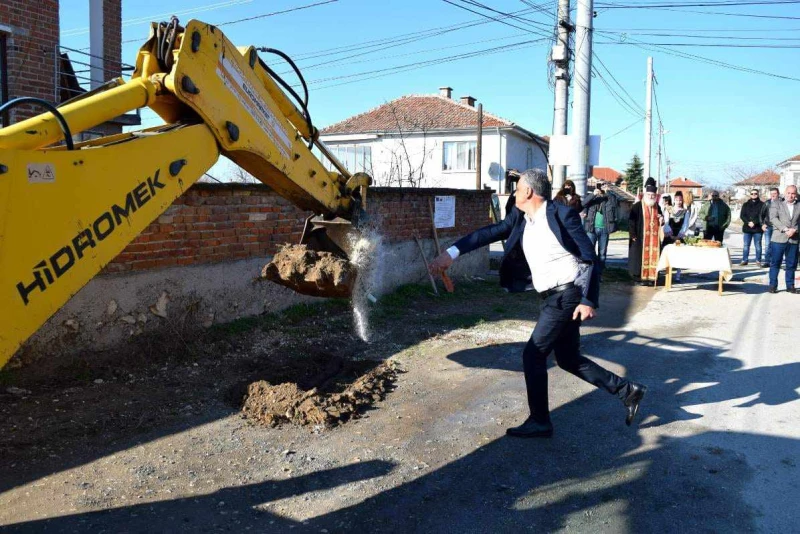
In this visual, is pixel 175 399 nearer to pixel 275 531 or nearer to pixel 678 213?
pixel 275 531

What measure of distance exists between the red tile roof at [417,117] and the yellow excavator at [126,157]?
35.1 meters

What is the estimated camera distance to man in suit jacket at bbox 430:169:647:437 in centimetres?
500

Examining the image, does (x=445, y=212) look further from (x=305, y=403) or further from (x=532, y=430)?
(x=532, y=430)

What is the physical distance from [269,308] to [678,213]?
9.85m

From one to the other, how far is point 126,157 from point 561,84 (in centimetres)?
1251

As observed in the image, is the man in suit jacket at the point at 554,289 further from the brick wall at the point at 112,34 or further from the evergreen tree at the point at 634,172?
the evergreen tree at the point at 634,172

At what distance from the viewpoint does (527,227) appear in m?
5.21

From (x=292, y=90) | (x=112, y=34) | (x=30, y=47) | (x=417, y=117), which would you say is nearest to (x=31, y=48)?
(x=30, y=47)

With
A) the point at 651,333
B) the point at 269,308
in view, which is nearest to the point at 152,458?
the point at 269,308

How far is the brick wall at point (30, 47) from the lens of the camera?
9.59m

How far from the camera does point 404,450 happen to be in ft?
15.8

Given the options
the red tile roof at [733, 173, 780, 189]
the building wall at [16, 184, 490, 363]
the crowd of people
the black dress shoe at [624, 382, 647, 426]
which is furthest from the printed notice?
the red tile roof at [733, 173, 780, 189]

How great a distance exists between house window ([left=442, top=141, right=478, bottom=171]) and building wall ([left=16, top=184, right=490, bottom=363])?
102 ft

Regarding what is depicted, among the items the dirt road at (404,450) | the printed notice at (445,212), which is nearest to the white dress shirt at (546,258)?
the dirt road at (404,450)
